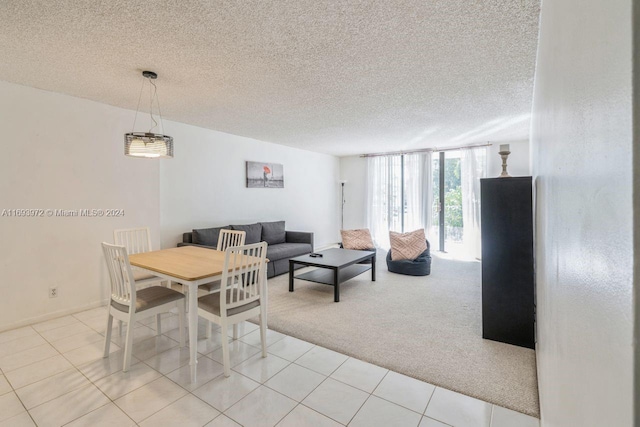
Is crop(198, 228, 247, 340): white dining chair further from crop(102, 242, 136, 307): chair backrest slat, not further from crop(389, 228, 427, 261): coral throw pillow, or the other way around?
crop(389, 228, 427, 261): coral throw pillow

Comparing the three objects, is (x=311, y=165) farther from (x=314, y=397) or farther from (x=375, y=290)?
(x=314, y=397)

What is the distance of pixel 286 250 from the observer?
16.3ft

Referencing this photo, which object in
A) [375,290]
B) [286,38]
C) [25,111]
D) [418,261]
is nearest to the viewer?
[286,38]

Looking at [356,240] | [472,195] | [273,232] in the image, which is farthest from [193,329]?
[472,195]

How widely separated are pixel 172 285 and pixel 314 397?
7.67 ft

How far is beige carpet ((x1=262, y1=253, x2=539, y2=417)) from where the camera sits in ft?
6.93

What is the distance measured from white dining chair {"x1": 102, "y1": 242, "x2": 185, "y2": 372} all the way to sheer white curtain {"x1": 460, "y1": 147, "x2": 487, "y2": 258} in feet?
18.2

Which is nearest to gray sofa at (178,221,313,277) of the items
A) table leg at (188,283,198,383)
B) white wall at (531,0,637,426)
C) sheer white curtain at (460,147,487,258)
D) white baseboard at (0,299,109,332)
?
white baseboard at (0,299,109,332)

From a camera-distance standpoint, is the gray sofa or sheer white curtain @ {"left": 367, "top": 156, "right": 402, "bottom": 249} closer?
the gray sofa

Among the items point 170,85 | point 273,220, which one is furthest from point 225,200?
point 170,85

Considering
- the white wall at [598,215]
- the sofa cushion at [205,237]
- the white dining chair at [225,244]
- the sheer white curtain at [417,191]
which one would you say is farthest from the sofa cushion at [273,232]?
the white wall at [598,215]

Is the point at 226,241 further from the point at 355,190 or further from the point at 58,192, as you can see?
the point at 355,190

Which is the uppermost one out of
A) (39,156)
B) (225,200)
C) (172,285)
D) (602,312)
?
(39,156)

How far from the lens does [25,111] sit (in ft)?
9.78
